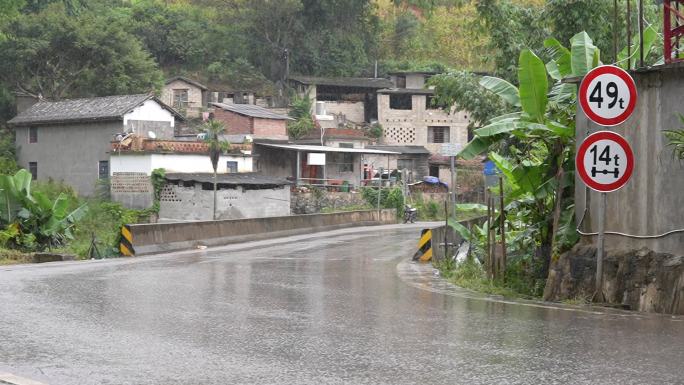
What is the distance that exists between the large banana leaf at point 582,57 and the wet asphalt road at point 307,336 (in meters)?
3.75

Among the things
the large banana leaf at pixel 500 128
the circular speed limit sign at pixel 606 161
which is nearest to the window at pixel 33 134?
the large banana leaf at pixel 500 128

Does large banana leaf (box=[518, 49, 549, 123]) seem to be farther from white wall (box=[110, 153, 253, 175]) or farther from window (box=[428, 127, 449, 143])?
window (box=[428, 127, 449, 143])

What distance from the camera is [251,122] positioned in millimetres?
62781

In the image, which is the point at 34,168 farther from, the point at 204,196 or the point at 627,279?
the point at 627,279

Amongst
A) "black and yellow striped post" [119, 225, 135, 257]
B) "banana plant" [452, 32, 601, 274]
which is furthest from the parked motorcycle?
"banana plant" [452, 32, 601, 274]

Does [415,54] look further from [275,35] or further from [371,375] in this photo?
[371,375]

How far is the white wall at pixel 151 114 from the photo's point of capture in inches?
2149

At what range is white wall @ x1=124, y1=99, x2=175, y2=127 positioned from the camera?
179ft

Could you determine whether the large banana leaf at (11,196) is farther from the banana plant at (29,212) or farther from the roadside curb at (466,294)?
the roadside curb at (466,294)

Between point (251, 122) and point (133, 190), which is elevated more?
point (251, 122)

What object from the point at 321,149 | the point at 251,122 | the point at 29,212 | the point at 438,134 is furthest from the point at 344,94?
the point at 29,212

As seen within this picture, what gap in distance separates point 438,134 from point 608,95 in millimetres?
63515

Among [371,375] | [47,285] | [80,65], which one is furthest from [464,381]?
[80,65]

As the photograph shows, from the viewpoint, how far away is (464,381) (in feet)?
21.9
